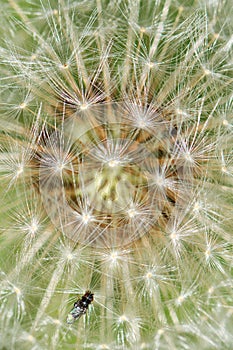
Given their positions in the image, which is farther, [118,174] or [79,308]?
[118,174]

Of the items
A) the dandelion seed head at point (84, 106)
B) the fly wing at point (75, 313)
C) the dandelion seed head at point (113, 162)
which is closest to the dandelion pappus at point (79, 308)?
the fly wing at point (75, 313)

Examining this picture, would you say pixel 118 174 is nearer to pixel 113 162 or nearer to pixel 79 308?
pixel 113 162

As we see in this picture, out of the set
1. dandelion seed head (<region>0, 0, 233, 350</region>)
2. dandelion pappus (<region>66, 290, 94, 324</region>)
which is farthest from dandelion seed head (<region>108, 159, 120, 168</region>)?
dandelion pappus (<region>66, 290, 94, 324</region>)

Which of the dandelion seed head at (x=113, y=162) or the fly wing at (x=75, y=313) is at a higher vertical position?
the dandelion seed head at (x=113, y=162)

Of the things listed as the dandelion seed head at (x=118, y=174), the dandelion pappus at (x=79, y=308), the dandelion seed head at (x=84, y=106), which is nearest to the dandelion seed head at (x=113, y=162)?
the dandelion seed head at (x=118, y=174)

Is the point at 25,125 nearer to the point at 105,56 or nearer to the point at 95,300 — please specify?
the point at 105,56

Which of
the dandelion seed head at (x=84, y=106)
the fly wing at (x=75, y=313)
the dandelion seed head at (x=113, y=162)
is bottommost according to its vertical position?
the fly wing at (x=75, y=313)

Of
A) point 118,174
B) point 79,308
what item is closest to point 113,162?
point 118,174

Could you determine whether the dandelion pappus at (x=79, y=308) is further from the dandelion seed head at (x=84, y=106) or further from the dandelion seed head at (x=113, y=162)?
the dandelion seed head at (x=84, y=106)
